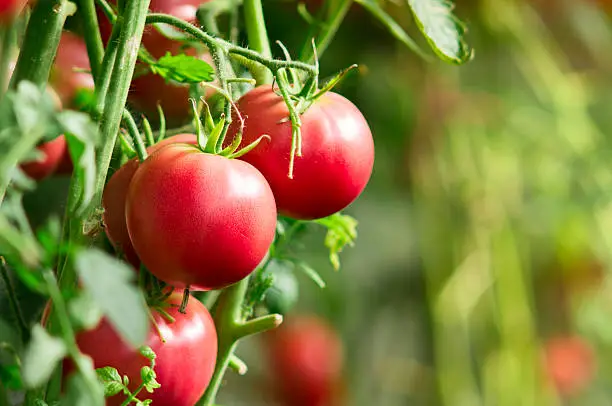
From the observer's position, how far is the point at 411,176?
116 centimetres

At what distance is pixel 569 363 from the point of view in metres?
1.15

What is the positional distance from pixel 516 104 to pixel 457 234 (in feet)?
0.67

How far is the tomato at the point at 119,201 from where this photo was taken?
35cm

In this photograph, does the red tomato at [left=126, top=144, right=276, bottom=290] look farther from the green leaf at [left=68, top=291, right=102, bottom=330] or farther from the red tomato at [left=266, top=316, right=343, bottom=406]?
the red tomato at [left=266, top=316, right=343, bottom=406]

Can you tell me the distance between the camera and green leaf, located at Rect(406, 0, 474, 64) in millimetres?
404

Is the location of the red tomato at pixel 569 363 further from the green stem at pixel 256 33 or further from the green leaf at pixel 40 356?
the green leaf at pixel 40 356

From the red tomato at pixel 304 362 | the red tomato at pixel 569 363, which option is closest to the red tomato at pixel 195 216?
the red tomato at pixel 304 362

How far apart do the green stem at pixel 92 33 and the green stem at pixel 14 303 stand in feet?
0.30

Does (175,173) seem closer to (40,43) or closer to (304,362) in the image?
(40,43)

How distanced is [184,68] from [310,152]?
0.06m

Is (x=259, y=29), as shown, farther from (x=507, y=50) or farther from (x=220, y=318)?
(x=507, y=50)

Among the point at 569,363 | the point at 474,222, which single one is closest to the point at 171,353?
the point at 474,222

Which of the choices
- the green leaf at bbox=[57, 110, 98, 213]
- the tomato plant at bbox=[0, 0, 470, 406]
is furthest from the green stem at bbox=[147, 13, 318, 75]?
the green leaf at bbox=[57, 110, 98, 213]

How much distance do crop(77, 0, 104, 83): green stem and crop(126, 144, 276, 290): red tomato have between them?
0.19 ft
